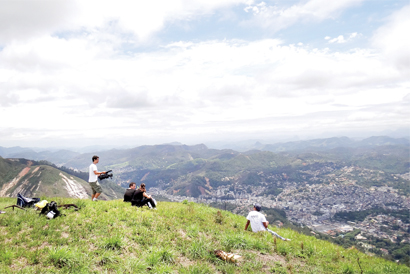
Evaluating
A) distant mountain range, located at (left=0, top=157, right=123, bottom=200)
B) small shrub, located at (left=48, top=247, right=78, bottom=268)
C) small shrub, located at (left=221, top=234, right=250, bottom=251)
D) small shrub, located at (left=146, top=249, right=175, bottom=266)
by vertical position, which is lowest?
distant mountain range, located at (left=0, top=157, right=123, bottom=200)

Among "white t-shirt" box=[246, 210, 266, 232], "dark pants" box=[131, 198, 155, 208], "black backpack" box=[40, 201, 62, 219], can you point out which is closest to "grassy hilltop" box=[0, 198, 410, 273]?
"black backpack" box=[40, 201, 62, 219]

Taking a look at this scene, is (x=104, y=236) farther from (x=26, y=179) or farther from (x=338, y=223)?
(x=338, y=223)

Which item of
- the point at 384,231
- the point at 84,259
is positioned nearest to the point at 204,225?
the point at 84,259

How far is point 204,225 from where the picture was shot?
45.9 feet

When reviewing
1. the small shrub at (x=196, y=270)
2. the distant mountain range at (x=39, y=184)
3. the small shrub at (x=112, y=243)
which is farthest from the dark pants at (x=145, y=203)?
the distant mountain range at (x=39, y=184)

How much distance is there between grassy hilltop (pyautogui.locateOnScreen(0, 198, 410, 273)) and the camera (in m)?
8.21

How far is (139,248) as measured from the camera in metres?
9.98

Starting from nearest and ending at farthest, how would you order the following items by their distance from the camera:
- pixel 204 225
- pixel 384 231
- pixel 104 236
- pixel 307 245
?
pixel 104 236 → pixel 307 245 → pixel 204 225 → pixel 384 231

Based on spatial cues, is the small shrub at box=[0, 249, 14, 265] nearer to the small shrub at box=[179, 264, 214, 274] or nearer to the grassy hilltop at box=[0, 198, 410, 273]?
the grassy hilltop at box=[0, 198, 410, 273]

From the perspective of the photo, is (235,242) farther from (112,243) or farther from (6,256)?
(6,256)

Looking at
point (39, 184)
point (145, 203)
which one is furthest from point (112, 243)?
point (39, 184)

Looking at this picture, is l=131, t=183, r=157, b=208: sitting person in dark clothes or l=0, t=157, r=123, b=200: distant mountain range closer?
l=131, t=183, r=157, b=208: sitting person in dark clothes

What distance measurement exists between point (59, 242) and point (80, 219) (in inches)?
96.7

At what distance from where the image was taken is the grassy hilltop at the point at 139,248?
821cm
